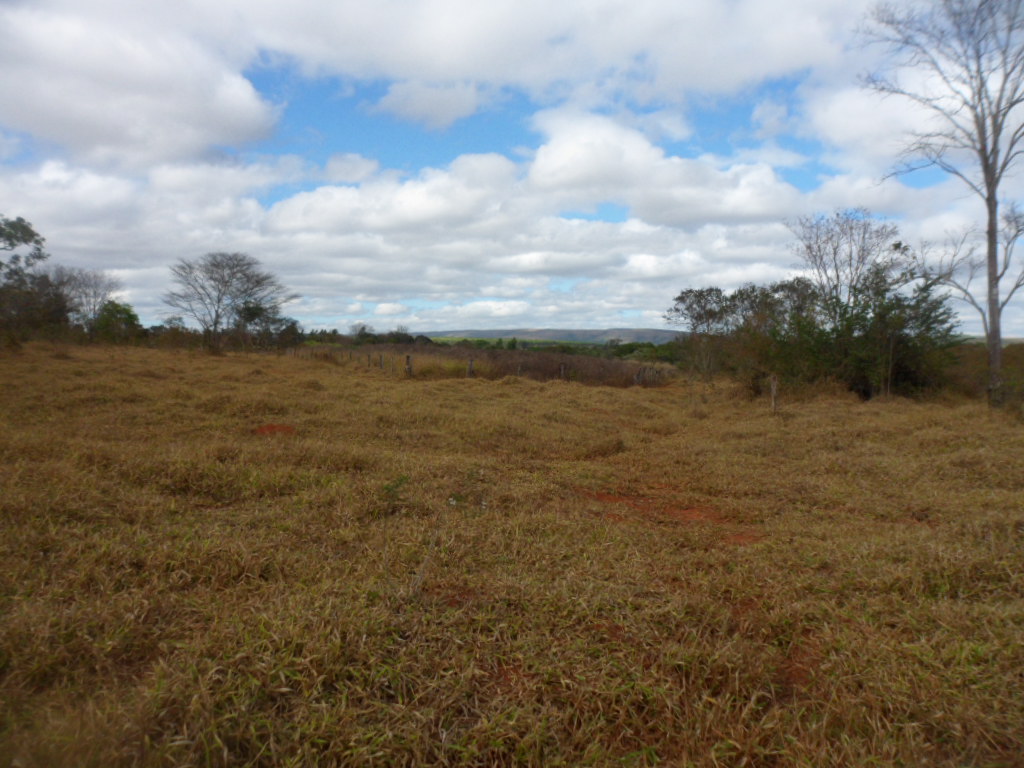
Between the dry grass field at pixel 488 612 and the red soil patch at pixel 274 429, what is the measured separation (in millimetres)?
1196

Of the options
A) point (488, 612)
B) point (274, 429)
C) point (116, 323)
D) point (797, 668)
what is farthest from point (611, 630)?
point (116, 323)

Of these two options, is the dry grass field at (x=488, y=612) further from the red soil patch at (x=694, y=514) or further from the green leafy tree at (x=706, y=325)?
the green leafy tree at (x=706, y=325)

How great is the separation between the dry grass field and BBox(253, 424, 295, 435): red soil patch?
1196 millimetres

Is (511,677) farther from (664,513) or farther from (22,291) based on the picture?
(22,291)

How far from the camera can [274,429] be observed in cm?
731

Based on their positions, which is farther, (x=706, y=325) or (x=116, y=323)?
(x=116, y=323)

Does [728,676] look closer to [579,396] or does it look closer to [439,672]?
[439,672]

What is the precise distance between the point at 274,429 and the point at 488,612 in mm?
5570

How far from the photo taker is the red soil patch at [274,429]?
710cm

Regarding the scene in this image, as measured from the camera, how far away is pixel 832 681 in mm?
2164

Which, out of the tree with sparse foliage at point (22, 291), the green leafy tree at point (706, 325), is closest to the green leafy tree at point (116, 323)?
the tree with sparse foliage at point (22, 291)

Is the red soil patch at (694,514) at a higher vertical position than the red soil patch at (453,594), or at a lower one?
lower

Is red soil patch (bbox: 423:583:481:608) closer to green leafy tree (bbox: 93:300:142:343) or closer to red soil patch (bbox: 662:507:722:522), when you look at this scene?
red soil patch (bbox: 662:507:722:522)

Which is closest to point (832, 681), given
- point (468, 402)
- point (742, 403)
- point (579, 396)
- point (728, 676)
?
point (728, 676)
